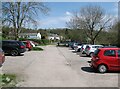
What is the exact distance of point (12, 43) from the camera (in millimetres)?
27438

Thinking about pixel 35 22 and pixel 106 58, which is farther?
pixel 35 22

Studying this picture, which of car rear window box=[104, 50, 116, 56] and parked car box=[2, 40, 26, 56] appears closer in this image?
car rear window box=[104, 50, 116, 56]

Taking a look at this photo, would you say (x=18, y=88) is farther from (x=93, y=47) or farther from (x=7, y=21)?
(x=7, y=21)

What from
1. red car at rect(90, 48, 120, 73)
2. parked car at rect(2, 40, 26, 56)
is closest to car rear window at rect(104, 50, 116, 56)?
red car at rect(90, 48, 120, 73)

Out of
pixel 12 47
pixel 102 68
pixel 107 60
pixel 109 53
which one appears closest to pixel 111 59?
pixel 107 60

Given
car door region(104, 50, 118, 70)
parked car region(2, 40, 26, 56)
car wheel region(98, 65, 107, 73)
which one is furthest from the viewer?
parked car region(2, 40, 26, 56)

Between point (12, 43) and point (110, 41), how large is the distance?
2522 centimetres

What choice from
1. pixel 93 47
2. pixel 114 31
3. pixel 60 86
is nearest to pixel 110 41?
pixel 114 31

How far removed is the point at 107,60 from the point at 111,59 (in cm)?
24

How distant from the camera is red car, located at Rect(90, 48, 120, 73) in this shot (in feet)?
48.5

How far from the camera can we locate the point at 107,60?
14.9m

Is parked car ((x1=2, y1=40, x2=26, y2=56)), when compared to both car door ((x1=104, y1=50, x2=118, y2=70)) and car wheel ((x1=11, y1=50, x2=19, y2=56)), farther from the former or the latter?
car door ((x1=104, y1=50, x2=118, y2=70))

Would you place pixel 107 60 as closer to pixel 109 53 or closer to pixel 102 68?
pixel 109 53

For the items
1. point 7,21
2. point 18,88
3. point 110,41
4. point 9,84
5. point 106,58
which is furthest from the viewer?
point 110,41
